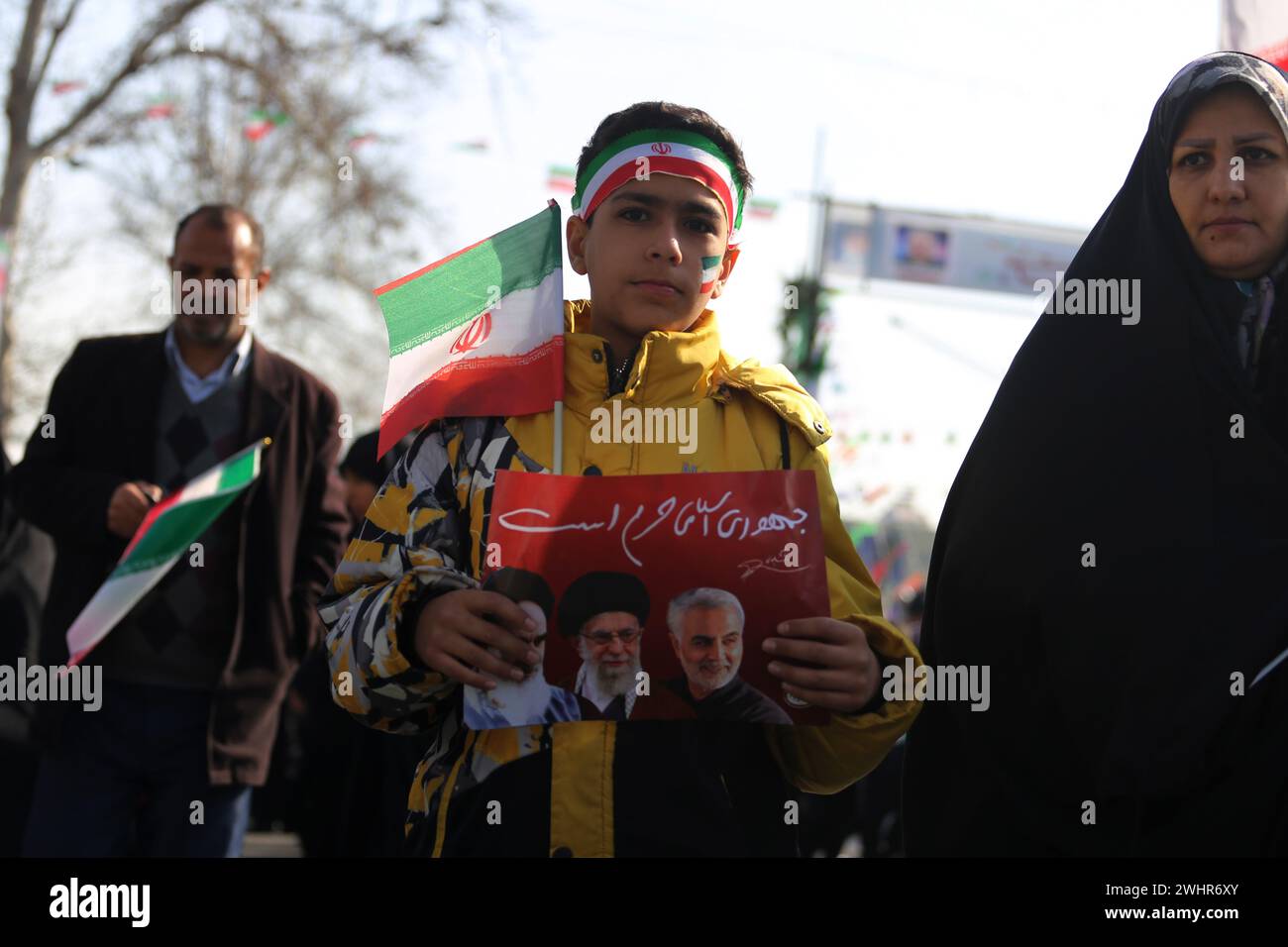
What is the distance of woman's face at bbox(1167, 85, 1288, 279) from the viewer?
9.58 ft

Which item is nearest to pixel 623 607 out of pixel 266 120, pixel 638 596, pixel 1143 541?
pixel 638 596

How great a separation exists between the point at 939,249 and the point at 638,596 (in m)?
17.2

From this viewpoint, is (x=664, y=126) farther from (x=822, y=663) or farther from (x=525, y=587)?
(x=822, y=663)

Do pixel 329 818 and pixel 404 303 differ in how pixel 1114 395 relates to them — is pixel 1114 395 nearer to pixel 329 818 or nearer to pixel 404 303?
pixel 404 303

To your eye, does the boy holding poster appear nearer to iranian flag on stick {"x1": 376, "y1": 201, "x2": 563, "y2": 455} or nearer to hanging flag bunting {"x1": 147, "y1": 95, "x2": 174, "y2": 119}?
iranian flag on stick {"x1": 376, "y1": 201, "x2": 563, "y2": 455}

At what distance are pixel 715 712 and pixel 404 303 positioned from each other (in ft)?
3.24

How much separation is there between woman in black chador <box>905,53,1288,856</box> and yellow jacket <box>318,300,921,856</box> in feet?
1.55

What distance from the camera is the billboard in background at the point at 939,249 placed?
1881cm

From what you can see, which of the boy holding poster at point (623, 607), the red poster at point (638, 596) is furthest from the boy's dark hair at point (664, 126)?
the red poster at point (638, 596)

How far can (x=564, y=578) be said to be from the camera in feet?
7.77

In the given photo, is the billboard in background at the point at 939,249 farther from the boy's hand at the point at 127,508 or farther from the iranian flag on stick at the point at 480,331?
the iranian flag on stick at the point at 480,331

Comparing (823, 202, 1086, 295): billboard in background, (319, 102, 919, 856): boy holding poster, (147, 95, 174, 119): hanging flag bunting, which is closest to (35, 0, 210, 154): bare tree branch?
(147, 95, 174, 119): hanging flag bunting

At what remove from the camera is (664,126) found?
273cm
